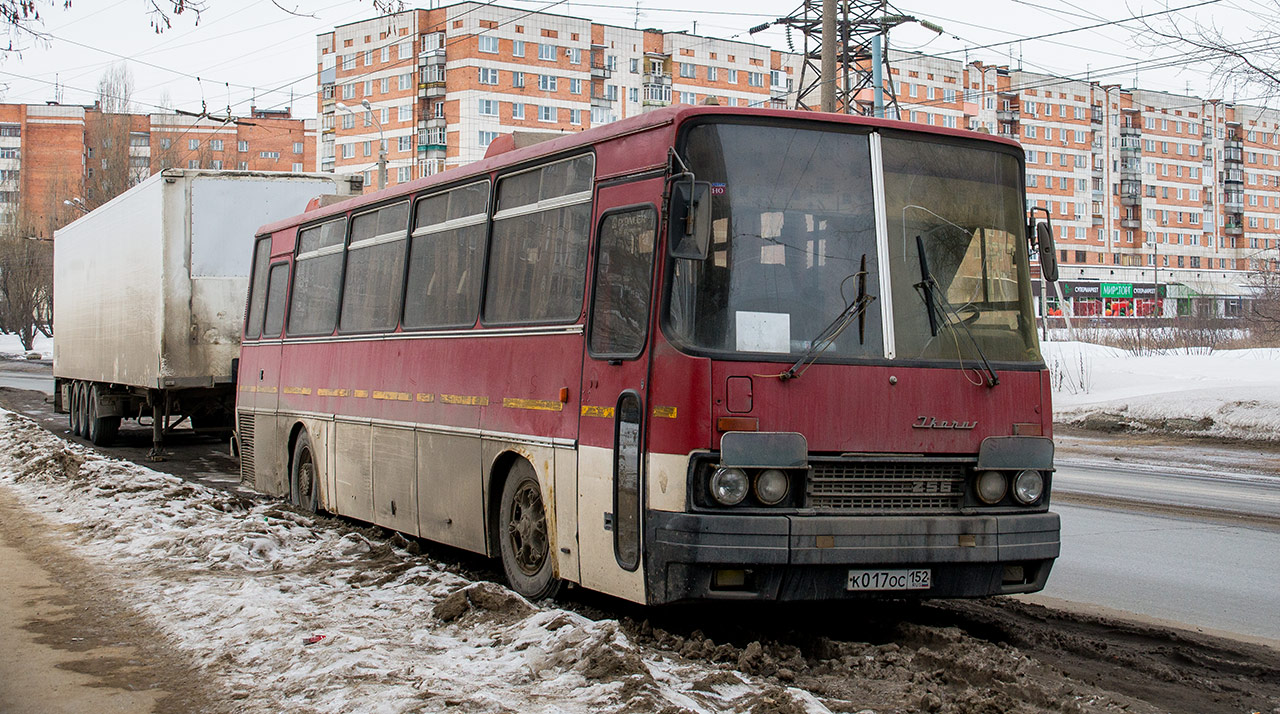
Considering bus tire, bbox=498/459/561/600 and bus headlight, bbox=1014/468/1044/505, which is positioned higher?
bus headlight, bbox=1014/468/1044/505

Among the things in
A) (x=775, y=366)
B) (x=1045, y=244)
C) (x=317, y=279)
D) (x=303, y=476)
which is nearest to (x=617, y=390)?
(x=775, y=366)

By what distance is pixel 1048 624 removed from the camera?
764 centimetres

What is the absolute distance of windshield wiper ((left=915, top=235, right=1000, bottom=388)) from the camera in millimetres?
6949

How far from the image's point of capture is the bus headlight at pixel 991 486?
695 centimetres

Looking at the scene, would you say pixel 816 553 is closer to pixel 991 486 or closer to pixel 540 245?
pixel 991 486

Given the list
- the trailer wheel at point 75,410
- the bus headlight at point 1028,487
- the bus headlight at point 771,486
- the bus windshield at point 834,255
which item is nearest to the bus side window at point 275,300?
the bus windshield at point 834,255

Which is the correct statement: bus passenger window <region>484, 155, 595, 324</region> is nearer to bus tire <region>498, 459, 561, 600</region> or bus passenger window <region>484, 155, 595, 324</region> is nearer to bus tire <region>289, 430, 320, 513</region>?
bus tire <region>498, 459, 561, 600</region>

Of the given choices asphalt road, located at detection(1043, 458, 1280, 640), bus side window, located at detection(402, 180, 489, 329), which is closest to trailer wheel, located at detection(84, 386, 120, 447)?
bus side window, located at detection(402, 180, 489, 329)

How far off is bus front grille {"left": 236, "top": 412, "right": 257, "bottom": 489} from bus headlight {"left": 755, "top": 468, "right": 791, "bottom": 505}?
28.8 feet

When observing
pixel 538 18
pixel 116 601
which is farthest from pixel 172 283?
pixel 538 18

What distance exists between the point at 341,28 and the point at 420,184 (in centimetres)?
9653

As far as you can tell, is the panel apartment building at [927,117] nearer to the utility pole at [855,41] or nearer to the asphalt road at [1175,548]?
the utility pole at [855,41]

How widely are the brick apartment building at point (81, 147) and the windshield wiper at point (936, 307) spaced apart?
294 ft

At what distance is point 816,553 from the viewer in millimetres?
6434
